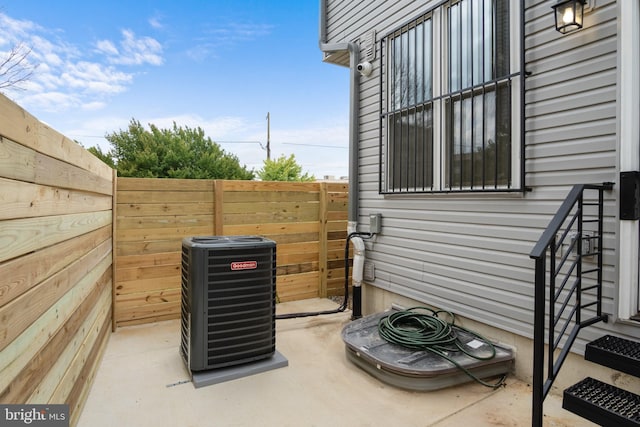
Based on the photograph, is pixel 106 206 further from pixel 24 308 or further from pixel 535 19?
pixel 535 19

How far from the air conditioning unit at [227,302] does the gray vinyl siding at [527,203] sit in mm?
1462

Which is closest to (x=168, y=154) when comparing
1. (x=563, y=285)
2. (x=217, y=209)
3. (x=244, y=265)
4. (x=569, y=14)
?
(x=217, y=209)

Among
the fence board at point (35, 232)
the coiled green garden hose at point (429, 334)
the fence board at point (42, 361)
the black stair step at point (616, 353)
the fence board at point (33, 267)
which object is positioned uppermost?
the fence board at point (35, 232)

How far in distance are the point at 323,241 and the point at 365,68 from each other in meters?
2.16

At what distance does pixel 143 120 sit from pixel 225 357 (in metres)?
13.7

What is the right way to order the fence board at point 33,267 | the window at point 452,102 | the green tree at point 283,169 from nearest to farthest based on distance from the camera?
the fence board at point 33,267 < the window at point 452,102 < the green tree at point 283,169

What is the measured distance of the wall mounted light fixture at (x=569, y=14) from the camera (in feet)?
7.18

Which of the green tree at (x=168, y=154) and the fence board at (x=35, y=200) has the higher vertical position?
the green tree at (x=168, y=154)

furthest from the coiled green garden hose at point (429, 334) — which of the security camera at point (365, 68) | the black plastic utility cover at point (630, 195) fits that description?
the security camera at point (365, 68)

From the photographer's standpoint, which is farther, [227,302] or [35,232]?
[227,302]

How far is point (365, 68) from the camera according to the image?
161 inches

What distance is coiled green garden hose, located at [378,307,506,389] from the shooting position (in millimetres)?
2643

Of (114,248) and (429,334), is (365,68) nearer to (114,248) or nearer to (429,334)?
(429,334)

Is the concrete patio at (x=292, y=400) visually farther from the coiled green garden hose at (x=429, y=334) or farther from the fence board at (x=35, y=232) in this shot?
the fence board at (x=35, y=232)
